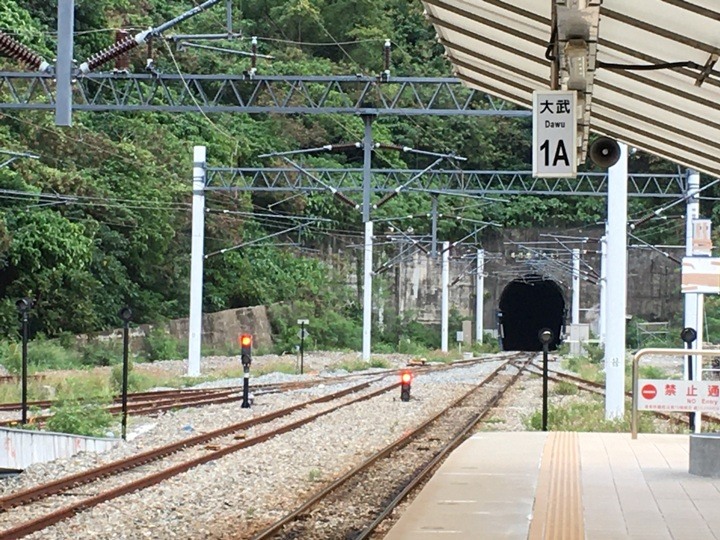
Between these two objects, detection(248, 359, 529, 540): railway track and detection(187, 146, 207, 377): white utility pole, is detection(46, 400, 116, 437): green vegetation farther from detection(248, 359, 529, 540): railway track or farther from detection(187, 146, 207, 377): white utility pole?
detection(187, 146, 207, 377): white utility pole

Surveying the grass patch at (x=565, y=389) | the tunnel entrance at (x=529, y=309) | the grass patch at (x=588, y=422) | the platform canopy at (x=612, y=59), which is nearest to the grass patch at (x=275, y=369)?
the grass patch at (x=565, y=389)

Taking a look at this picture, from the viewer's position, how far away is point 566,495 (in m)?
11.8

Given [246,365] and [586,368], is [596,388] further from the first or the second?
[246,365]

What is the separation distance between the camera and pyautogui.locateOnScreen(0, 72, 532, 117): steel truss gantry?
24703mm

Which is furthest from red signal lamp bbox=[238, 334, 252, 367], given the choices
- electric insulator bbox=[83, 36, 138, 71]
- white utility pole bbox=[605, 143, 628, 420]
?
electric insulator bbox=[83, 36, 138, 71]

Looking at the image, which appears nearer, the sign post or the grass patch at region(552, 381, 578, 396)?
the sign post

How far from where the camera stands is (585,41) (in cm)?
927

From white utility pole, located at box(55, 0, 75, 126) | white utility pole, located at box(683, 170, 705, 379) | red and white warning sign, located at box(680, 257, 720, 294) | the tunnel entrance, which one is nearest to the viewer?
white utility pole, located at box(55, 0, 75, 126)

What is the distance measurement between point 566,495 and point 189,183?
40.0 meters

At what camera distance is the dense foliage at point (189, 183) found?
42000 millimetres

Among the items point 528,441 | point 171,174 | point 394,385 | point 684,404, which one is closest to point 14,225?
point 171,174

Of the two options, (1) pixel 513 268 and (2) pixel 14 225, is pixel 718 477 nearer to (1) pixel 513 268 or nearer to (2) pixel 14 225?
(2) pixel 14 225

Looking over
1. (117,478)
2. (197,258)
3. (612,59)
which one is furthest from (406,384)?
(612,59)

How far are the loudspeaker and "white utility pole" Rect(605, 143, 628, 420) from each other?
7099 mm
